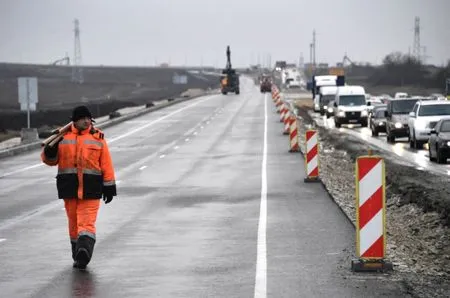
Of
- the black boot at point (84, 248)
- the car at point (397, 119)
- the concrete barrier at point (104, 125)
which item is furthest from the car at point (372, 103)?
the black boot at point (84, 248)

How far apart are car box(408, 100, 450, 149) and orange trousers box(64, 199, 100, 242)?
1143 inches

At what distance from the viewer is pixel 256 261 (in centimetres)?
1298

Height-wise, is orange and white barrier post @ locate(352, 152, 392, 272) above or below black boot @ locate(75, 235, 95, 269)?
above

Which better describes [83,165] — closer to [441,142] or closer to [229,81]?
[441,142]

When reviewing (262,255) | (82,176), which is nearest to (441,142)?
(262,255)

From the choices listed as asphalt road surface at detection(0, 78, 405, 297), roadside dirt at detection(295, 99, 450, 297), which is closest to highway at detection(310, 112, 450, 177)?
roadside dirt at detection(295, 99, 450, 297)

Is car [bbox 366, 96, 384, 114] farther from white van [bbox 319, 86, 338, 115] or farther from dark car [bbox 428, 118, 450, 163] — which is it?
dark car [bbox 428, 118, 450, 163]

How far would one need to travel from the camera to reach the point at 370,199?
1221 centimetres

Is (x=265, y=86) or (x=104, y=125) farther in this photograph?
(x=265, y=86)

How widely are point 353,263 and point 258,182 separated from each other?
14.0 m

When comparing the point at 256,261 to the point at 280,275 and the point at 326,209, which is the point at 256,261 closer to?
the point at 280,275

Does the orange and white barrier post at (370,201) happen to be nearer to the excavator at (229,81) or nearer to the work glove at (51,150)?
the work glove at (51,150)

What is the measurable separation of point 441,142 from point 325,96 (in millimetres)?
Answer: 49204

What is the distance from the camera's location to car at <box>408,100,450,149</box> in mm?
40656
